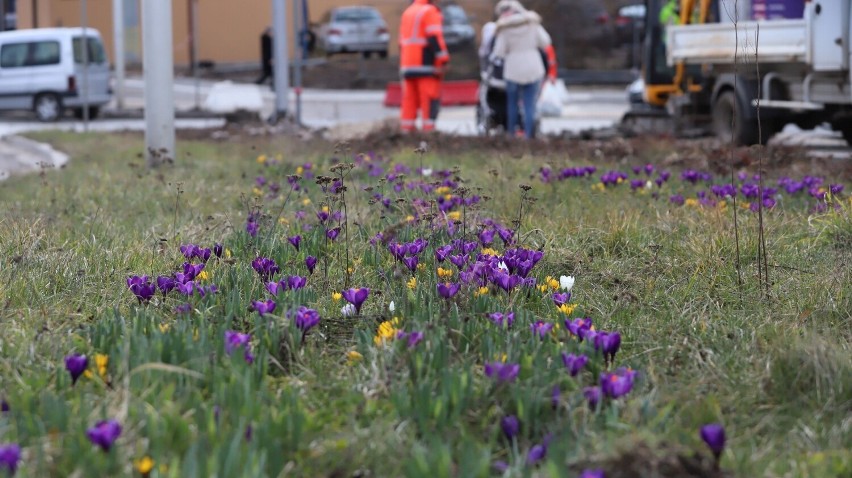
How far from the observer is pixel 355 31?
4088 cm

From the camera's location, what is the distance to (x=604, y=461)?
8.70ft

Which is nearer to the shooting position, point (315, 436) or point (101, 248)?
point (315, 436)

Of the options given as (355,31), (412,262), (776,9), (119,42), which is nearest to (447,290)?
(412,262)

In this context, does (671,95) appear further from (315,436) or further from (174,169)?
(315,436)

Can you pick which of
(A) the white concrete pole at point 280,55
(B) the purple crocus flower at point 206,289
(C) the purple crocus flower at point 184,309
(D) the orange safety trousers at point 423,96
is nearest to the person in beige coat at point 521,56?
(D) the orange safety trousers at point 423,96

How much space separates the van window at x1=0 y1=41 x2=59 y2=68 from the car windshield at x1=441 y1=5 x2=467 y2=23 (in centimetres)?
1318

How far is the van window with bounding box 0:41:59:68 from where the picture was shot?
27703 mm

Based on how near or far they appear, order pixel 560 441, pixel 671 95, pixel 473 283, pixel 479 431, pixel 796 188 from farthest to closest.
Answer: pixel 671 95
pixel 796 188
pixel 473 283
pixel 479 431
pixel 560 441

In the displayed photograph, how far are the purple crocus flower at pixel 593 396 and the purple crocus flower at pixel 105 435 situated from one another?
1136mm

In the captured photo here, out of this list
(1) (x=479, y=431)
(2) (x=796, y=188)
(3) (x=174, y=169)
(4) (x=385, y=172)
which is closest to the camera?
(1) (x=479, y=431)

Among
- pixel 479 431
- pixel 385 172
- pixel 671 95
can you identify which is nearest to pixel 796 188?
pixel 385 172

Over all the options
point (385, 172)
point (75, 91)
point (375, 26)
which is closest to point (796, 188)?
point (385, 172)

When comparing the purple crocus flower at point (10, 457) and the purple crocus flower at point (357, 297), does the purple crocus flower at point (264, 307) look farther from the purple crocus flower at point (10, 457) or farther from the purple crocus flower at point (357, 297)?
the purple crocus flower at point (10, 457)

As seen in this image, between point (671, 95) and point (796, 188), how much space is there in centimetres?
1172
